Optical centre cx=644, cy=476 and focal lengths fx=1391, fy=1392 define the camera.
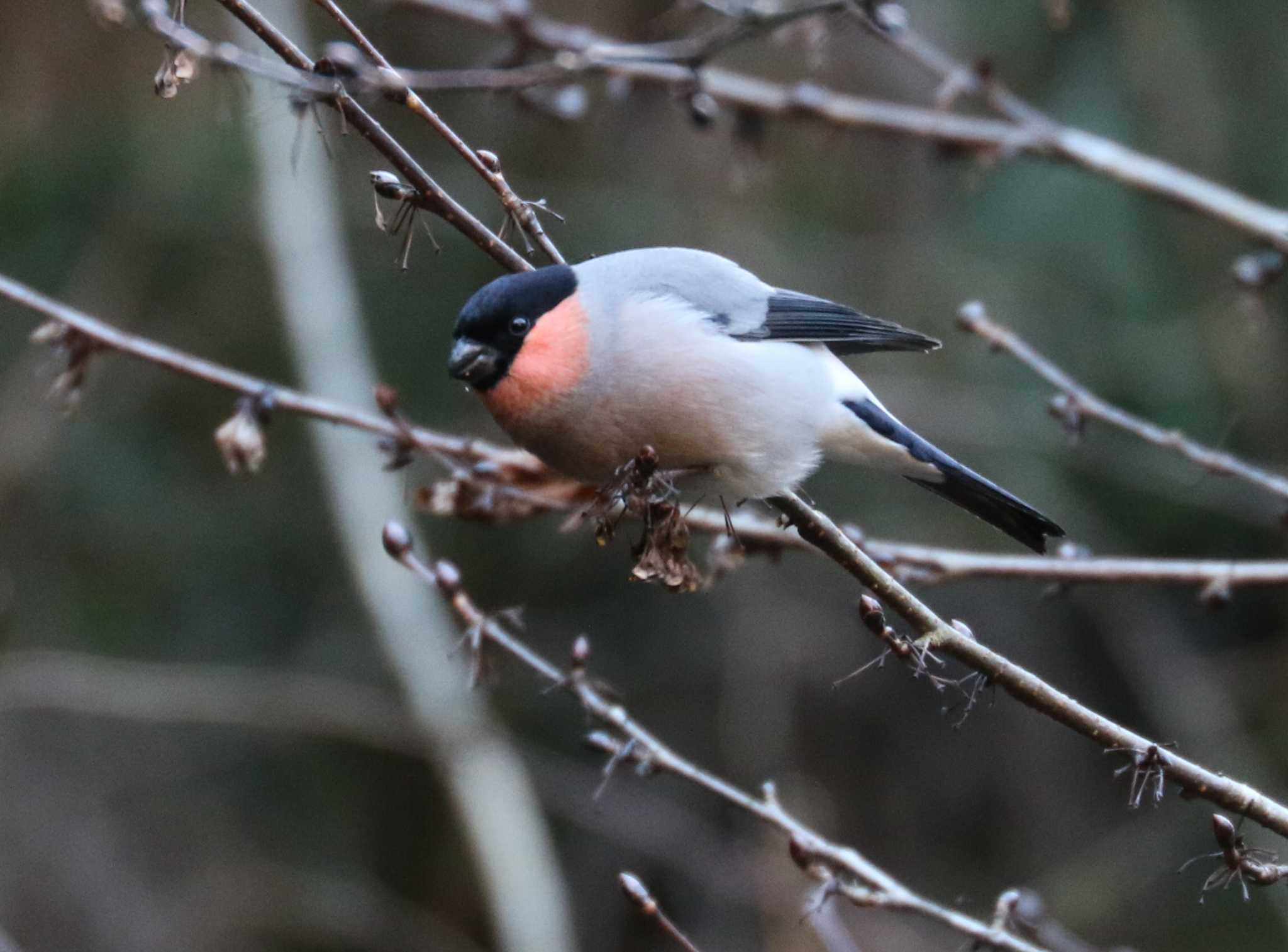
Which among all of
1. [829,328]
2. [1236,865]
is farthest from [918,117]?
[1236,865]

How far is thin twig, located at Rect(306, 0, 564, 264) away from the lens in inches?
80.5

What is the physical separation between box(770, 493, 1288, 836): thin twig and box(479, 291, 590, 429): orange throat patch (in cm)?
78

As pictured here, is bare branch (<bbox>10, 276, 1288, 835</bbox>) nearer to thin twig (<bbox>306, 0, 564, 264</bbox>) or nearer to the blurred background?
thin twig (<bbox>306, 0, 564, 264</bbox>)

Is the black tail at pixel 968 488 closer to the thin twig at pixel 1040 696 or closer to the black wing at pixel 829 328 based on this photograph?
the black wing at pixel 829 328

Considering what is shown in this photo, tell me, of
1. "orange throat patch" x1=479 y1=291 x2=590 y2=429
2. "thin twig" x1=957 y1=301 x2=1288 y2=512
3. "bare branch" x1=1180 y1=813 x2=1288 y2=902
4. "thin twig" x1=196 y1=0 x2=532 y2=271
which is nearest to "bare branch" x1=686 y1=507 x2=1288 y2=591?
"thin twig" x1=957 y1=301 x2=1288 y2=512

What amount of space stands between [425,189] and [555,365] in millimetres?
667

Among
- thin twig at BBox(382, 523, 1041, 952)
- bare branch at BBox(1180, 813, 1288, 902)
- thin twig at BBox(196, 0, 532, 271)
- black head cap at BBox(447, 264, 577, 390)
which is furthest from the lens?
black head cap at BBox(447, 264, 577, 390)

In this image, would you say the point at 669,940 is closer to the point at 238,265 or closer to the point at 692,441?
the point at 238,265

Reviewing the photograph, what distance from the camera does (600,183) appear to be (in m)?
6.65

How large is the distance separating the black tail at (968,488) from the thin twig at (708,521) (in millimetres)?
73

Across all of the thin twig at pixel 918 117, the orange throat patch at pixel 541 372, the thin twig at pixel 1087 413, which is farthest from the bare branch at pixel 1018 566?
the thin twig at pixel 918 117

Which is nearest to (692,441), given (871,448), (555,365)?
(555,365)

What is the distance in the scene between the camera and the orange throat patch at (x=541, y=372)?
2.75m

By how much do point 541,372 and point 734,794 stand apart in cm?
92
